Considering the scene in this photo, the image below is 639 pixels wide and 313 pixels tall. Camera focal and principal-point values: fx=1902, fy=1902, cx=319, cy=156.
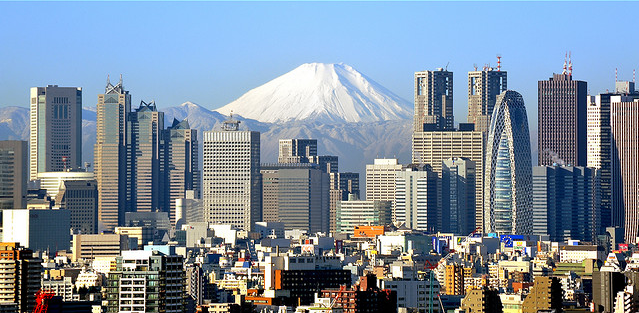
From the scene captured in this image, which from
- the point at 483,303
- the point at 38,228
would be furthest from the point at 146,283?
the point at 38,228

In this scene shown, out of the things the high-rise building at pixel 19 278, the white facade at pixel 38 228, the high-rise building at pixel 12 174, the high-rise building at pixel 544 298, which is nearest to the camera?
the high-rise building at pixel 19 278

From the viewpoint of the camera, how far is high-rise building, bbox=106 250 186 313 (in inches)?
2913

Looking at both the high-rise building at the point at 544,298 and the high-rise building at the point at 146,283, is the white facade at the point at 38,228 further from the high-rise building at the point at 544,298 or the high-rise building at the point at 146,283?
the high-rise building at the point at 146,283

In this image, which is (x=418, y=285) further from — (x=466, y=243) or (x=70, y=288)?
(x=466, y=243)

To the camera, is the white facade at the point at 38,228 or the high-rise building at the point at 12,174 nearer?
the white facade at the point at 38,228

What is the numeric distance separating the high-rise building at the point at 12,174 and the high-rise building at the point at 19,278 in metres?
84.0

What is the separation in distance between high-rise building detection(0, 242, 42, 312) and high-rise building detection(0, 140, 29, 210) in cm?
8403

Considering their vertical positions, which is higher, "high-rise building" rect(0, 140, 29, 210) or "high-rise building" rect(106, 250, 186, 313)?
"high-rise building" rect(0, 140, 29, 210)

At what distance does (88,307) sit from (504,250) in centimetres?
11003

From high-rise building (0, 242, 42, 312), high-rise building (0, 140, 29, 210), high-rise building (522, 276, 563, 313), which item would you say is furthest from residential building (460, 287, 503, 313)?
high-rise building (0, 140, 29, 210)

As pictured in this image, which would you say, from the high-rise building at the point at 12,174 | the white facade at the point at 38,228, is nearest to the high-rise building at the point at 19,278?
the white facade at the point at 38,228

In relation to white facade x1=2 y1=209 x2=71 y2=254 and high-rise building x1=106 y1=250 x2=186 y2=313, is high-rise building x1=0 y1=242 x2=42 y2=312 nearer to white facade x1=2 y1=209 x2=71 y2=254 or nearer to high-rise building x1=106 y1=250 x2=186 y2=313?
high-rise building x1=106 y1=250 x2=186 y2=313

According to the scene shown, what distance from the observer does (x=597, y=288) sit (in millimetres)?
93000

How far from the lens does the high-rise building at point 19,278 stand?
91.2m
